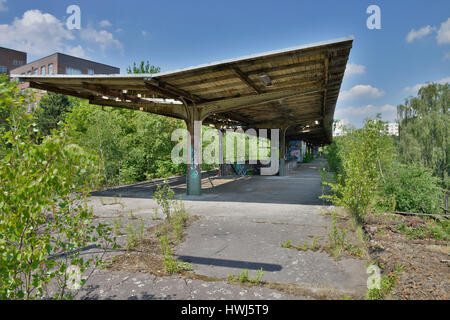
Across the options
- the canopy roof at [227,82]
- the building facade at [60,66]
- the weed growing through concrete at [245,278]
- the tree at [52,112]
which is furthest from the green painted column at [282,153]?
the building facade at [60,66]

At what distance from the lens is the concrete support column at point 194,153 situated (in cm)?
1155

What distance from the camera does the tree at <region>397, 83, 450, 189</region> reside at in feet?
69.6

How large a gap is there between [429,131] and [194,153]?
22.7 m

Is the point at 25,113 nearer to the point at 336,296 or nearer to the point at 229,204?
the point at 336,296

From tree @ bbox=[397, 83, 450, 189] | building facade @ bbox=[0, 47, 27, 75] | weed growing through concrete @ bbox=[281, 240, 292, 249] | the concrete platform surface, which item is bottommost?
the concrete platform surface

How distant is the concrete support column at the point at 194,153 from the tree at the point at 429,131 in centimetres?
1919

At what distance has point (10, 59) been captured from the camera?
53688 millimetres

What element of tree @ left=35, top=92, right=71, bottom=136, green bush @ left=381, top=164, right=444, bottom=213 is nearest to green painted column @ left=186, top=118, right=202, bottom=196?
green bush @ left=381, top=164, right=444, bottom=213

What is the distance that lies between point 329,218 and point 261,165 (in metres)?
15.4

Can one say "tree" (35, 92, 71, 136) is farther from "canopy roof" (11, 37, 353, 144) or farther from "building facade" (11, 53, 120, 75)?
"canopy roof" (11, 37, 353, 144)

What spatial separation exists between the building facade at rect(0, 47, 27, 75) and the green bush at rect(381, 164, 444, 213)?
68.9 m

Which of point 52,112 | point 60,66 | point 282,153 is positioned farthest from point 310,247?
point 60,66

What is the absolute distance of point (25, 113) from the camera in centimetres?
235

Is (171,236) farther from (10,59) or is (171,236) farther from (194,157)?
(10,59)
